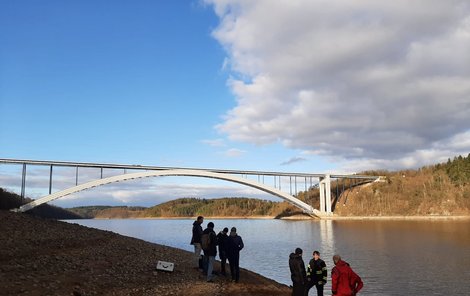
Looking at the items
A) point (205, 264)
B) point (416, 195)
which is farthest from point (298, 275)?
point (416, 195)

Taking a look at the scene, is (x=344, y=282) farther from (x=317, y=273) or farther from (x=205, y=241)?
(x=205, y=241)

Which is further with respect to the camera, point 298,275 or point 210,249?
point 210,249

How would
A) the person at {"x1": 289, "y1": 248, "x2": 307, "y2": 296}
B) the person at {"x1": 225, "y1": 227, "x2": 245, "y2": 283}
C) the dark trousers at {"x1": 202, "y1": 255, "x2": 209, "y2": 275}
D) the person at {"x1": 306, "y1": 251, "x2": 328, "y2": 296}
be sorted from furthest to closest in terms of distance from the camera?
the dark trousers at {"x1": 202, "y1": 255, "x2": 209, "y2": 275} → the person at {"x1": 225, "y1": 227, "x2": 245, "y2": 283} → the person at {"x1": 306, "y1": 251, "x2": 328, "y2": 296} → the person at {"x1": 289, "y1": 248, "x2": 307, "y2": 296}

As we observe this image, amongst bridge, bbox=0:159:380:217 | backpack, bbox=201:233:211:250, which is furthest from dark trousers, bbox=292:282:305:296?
bridge, bbox=0:159:380:217

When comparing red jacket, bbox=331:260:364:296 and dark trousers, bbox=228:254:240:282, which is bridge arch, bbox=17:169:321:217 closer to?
dark trousers, bbox=228:254:240:282

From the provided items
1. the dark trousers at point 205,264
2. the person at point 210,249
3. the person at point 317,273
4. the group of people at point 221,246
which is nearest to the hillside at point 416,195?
the dark trousers at point 205,264

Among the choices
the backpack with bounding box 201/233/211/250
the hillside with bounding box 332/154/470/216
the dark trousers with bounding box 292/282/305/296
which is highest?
the hillside with bounding box 332/154/470/216

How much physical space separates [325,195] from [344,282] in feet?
380

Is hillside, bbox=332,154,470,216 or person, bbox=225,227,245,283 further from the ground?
hillside, bbox=332,154,470,216

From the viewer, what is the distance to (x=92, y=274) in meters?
13.4

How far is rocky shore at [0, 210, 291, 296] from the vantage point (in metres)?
11.2

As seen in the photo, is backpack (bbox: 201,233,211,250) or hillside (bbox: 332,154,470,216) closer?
backpack (bbox: 201,233,211,250)

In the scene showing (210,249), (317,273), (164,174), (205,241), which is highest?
(164,174)

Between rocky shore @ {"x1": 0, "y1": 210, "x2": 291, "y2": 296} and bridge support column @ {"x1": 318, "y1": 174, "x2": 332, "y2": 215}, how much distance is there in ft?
335
